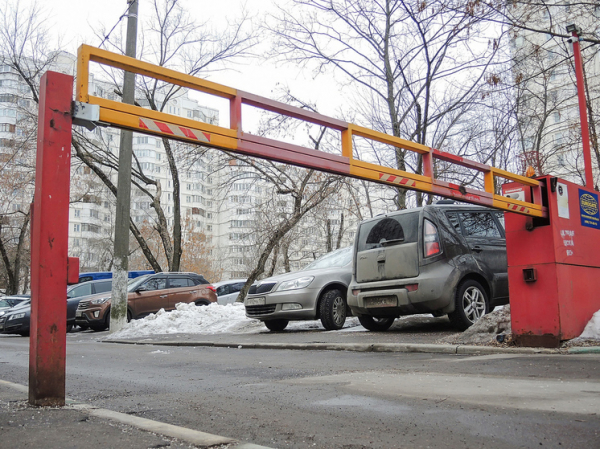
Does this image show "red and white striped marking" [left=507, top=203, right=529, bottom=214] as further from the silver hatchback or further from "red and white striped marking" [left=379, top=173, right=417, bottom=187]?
the silver hatchback

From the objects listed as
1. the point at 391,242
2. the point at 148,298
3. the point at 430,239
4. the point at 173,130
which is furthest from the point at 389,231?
the point at 148,298

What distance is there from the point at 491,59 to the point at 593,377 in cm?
1333

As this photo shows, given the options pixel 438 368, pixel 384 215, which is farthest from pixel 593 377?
pixel 384 215

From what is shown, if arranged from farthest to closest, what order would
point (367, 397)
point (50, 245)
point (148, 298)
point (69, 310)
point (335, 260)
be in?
point (69, 310) < point (148, 298) < point (335, 260) < point (367, 397) < point (50, 245)

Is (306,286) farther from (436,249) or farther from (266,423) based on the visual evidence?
(266,423)

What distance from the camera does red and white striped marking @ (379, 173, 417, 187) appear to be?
5434 mm

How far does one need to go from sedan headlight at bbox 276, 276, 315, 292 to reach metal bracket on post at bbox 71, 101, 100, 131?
7.84 metres

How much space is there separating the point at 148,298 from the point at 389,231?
34.1 feet

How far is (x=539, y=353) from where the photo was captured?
22.0 feet

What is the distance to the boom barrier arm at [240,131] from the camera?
403 centimetres

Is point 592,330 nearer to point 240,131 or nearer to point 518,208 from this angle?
point 518,208

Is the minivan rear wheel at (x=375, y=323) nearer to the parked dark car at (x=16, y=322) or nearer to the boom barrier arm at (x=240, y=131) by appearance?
the boom barrier arm at (x=240, y=131)

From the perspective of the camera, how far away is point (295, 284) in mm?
11594

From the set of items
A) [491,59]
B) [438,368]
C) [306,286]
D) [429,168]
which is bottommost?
[438,368]
